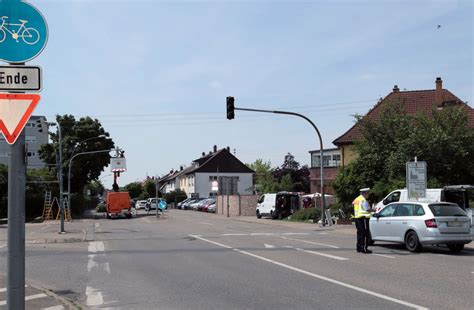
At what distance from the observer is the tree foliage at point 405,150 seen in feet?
92.8

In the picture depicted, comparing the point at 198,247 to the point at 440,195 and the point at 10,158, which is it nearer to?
the point at 440,195

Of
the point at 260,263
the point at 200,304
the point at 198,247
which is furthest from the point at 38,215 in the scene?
the point at 200,304

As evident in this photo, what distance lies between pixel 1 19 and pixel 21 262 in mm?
2212

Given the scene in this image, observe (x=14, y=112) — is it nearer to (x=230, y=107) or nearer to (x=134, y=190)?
(x=230, y=107)

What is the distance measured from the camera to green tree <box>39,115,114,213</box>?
56.7 meters

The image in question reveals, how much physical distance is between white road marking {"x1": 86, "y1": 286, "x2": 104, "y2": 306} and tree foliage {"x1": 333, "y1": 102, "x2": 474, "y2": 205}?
2159 centimetres

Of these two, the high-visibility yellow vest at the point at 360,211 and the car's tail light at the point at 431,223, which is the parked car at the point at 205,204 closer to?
the high-visibility yellow vest at the point at 360,211

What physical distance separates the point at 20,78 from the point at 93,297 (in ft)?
16.6

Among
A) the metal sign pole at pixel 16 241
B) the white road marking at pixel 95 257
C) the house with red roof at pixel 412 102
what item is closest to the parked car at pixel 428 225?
the white road marking at pixel 95 257

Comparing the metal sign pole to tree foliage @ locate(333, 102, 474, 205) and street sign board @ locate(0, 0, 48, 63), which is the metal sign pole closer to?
street sign board @ locate(0, 0, 48, 63)

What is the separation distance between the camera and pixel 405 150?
28969 mm

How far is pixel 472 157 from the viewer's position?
1144 inches

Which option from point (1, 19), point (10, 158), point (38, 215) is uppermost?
point (1, 19)

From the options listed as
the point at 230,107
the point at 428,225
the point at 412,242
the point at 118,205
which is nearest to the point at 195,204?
the point at 118,205
